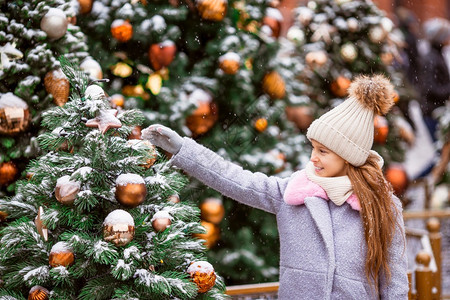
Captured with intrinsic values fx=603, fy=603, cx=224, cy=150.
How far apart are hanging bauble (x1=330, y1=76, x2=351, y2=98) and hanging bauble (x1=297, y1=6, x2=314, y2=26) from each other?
60 cm

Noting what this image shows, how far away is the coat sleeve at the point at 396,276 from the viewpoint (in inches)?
88.8

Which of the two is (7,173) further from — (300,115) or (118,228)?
(300,115)

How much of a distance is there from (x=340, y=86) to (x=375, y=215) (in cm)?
292

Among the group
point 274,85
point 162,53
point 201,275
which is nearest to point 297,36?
point 274,85

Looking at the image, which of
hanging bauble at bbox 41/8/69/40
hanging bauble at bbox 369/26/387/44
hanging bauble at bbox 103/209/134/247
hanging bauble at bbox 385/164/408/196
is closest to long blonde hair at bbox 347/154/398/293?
hanging bauble at bbox 103/209/134/247

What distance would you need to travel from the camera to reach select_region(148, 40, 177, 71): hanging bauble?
3.92 metres

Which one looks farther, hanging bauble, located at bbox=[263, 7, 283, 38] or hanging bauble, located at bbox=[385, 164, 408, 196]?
hanging bauble, located at bbox=[385, 164, 408, 196]

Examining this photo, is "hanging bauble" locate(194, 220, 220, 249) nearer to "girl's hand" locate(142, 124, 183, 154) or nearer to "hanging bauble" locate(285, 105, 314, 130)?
"hanging bauble" locate(285, 105, 314, 130)

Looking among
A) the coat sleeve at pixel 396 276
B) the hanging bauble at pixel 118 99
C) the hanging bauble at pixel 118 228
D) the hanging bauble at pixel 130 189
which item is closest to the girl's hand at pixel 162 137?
the hanging bauble at pixel 130 189

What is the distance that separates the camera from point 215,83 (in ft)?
13.4

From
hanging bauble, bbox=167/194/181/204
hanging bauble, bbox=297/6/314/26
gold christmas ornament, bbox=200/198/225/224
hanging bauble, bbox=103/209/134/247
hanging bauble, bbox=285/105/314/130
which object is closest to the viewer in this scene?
hanging bauble, bbox=103/209/134/247

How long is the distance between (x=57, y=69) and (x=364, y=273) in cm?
166

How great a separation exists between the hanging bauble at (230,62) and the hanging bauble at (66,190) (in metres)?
2.27

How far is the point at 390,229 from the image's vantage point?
230 cm
